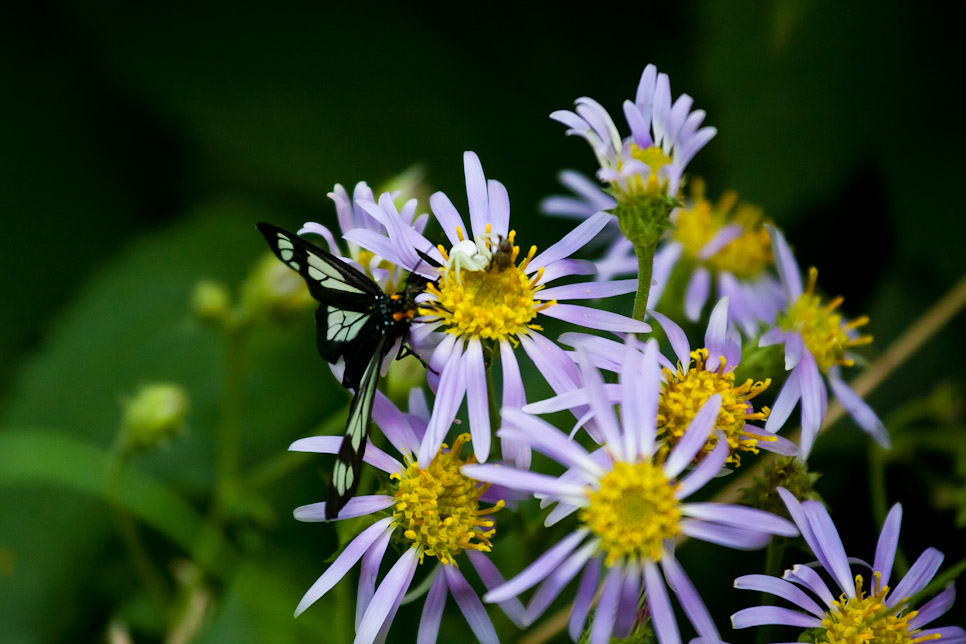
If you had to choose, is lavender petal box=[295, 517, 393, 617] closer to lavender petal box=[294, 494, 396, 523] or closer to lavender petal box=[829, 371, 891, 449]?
lavender petal box=[294, 494, 396, 523]

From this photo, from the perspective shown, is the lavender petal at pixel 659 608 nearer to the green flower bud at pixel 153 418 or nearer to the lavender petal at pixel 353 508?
the lavender petal at pixel 353 508

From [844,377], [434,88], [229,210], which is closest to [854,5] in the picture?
[844,377]

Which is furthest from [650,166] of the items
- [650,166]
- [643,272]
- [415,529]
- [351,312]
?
[415,529]

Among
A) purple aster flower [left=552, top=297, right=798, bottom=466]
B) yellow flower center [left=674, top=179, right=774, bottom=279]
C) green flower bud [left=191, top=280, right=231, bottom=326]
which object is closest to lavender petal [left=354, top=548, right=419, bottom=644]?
purple aster flower [left=552, top=297, right=798, bottom=466]

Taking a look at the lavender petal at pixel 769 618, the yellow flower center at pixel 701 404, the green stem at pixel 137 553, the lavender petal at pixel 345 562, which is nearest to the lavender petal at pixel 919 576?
the lavender petal at pixel 769 618

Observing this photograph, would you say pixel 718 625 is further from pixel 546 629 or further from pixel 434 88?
pixel 434 88

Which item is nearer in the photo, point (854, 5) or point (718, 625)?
point (718, 625)

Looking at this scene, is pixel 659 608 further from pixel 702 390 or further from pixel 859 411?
pixel 859 411
